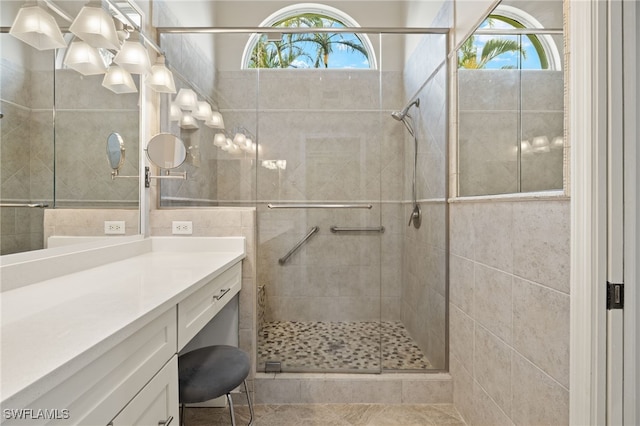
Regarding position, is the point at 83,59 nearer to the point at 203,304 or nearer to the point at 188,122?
the point at 188,122

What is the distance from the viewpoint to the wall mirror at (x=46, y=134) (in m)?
1.05

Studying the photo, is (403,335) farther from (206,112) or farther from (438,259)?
(206,112)

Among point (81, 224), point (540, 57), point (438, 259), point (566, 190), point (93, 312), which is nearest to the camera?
point (93, 312)

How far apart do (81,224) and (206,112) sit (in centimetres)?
109

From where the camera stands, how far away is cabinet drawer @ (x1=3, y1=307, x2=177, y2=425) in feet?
1.85

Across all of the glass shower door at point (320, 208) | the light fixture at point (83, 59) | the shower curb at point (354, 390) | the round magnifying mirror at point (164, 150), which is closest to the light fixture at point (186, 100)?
the round magnifying mirror at point (164, 150)

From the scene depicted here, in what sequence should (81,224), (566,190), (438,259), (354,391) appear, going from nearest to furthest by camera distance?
(566,190), (81,224), (354,391), (438,259)

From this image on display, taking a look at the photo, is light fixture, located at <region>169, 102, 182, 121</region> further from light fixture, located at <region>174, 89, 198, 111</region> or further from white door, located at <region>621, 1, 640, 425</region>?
white door, located at <region>621, 1, 640, 425</region>

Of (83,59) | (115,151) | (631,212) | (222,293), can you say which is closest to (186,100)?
(115,151)

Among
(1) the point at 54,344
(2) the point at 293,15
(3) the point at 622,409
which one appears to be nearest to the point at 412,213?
(3) the point at 622,409

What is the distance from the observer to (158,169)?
6.86ft

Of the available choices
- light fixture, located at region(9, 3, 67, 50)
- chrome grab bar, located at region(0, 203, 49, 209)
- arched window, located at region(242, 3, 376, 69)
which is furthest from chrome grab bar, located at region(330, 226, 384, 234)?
light fixture, located at region(9, 3, 67, 50)

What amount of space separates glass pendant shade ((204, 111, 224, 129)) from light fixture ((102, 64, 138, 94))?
0.51 metres

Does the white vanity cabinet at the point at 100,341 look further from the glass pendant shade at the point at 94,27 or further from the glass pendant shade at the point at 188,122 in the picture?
the glass pendant shade at the point at 188,122
